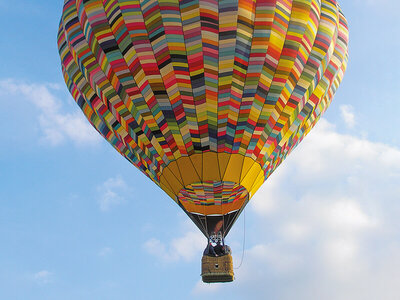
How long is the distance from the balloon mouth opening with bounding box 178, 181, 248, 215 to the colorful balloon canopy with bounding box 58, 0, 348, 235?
0.8 inches

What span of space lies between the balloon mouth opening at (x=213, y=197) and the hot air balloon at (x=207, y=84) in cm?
2

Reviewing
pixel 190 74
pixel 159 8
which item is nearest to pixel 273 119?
pixel 190 74

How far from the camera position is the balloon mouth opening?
16.5 m

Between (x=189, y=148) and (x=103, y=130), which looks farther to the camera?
(x=103, y=130)

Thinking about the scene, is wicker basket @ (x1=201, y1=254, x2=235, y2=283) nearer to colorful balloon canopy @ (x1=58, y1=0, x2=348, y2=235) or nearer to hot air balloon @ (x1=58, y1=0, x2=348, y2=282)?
hot air balloon @ (x1=58, y1=0, x2=348, y2=282)

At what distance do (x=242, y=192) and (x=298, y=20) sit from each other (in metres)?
3.50

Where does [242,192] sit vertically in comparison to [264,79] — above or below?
below

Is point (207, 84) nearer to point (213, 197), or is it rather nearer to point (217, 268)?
point (213, 197)

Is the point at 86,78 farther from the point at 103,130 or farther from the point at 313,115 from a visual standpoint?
the point at 313,115

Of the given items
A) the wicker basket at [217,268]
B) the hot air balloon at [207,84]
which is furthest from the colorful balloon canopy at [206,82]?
the wicker basket at [217,268]

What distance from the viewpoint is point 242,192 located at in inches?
663

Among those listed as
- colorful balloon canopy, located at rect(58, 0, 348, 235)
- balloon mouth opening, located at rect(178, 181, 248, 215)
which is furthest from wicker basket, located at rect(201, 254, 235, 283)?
balloon mouth opening, located at rect(178, 181, 248, 215)

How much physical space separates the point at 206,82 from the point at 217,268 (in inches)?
141

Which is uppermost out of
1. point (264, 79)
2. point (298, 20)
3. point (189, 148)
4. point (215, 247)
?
point (298, 20)
